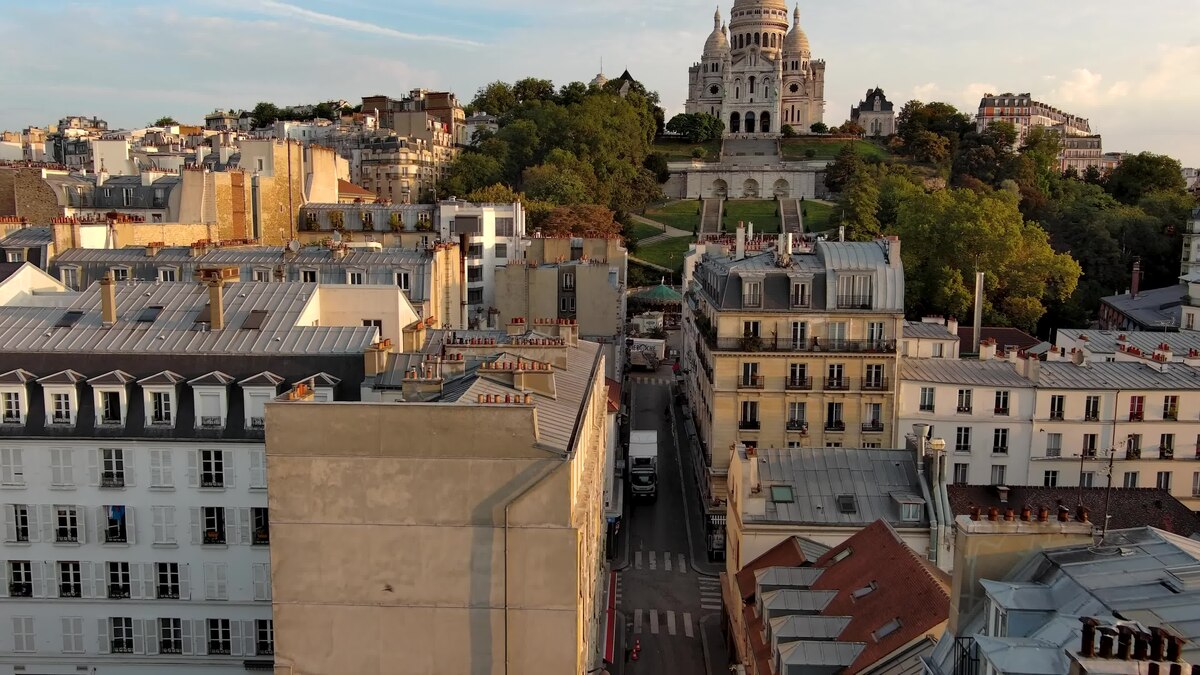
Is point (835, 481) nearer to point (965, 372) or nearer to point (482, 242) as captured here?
point (965, 372)

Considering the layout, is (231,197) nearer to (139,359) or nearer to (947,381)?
(139,359)

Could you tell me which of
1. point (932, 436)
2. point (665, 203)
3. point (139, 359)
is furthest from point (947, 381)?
point (665, 203)

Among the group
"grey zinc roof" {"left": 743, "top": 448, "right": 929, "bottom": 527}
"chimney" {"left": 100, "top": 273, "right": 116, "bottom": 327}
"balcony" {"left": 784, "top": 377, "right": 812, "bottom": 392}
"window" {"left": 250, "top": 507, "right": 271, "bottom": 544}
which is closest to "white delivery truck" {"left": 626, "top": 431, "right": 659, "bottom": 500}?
"balcony" {"left": 784, "top": 377, "right": 812, "bottom": 392}

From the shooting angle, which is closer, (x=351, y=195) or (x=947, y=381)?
(x=947, y=381)

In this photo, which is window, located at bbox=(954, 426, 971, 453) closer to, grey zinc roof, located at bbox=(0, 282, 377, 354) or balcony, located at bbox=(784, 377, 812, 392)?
balcony, located at bbox=(784, 377, 812, 392)

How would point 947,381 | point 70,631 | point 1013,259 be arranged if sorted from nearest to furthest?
point 70,631 → point 947,381 → point 1013,259

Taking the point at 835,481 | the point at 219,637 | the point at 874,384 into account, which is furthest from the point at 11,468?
the point at 874,384

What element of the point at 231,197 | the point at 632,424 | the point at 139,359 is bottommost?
the point at 632,424
